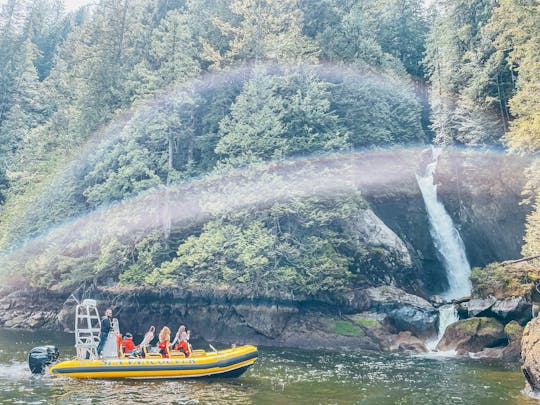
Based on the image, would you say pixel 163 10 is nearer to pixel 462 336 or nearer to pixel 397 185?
pixel 397 185

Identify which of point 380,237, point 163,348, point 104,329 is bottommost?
point 163,348

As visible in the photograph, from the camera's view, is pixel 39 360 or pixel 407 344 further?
pixel 407 344

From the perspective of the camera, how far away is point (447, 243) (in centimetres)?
3475

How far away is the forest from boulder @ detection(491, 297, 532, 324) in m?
3.02

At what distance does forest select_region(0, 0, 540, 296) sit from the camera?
30.8 m

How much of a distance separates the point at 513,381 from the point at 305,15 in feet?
115

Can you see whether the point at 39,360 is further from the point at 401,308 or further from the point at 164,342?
the point at 401,308

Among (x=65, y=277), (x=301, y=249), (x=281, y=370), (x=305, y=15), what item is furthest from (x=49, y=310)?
(x=305, y=15)

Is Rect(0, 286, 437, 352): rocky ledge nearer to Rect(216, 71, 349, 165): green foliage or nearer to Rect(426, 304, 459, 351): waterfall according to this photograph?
Rect(426, 304, 459, 351): waterfall

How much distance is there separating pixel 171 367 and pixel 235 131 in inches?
790

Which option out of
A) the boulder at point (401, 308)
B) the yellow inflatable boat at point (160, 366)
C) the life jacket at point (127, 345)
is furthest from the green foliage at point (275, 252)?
the yellow inflatable boat at point (160, 366)

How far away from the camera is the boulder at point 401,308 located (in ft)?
90.9

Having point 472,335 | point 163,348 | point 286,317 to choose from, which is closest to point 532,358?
point 472,335

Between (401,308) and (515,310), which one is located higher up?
(401,308)
